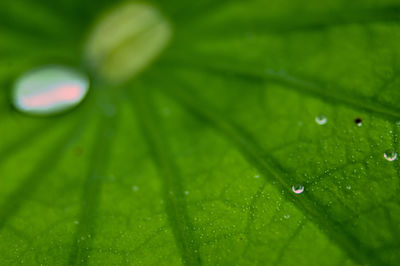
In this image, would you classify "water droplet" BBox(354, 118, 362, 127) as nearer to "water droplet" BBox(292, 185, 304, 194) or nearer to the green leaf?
the green leaf

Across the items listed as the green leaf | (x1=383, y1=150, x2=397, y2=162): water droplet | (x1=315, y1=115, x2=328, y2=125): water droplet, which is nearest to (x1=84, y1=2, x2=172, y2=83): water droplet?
the green leaf

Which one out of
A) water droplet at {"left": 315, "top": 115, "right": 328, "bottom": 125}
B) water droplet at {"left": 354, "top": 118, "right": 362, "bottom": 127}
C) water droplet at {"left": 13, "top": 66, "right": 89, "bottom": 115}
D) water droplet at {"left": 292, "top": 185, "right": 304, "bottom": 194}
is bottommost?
water droplet at {"left": 13, "top": 66, "right": 89, "bottom": 115}

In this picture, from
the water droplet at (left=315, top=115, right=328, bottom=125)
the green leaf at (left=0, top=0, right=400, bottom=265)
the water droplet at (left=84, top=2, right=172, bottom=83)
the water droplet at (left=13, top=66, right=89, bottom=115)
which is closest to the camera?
the green leaf at (left=0, top=0, right=400, bottom=265)

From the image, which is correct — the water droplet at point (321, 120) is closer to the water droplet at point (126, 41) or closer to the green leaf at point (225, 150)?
the green leaf at point (225, 150)

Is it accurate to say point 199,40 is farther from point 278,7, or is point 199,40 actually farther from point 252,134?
point 252,134

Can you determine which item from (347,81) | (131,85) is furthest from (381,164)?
(131,85)

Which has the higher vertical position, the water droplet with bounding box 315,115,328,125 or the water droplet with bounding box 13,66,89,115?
the water droplet with bounding box 315,115,328,125

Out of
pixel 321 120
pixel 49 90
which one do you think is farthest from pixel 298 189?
pixel 49 90
